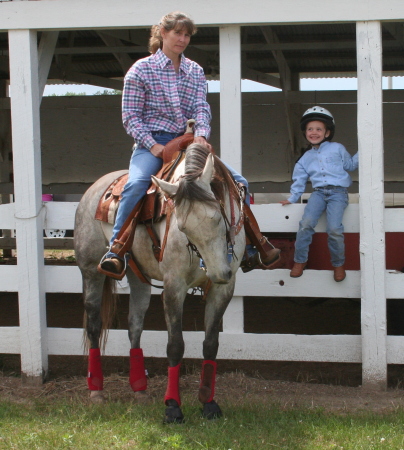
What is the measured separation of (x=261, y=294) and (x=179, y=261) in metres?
1.45

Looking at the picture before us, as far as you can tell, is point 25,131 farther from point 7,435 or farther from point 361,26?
point 361,26

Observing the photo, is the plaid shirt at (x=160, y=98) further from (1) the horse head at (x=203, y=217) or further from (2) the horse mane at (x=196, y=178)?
(1) the horse head at (x=203, y=217)

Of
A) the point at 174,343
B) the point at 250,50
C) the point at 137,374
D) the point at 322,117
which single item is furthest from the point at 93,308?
the point at 250,50

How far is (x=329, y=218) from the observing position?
482 cm

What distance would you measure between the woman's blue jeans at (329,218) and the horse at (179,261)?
41.2 inches

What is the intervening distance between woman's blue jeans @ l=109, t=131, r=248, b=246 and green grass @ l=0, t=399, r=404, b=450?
A: 3.89 ft

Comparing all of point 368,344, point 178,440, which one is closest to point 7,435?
point 178,440

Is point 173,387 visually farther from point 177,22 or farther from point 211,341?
point 177,22

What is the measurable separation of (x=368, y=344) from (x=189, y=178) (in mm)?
2313

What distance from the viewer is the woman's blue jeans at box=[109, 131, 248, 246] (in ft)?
13.7

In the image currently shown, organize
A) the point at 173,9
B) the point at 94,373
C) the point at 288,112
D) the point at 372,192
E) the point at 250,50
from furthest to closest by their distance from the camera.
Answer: the point at 288,112, the point at 250,50, the point at 173,9, the point at 372,192, the point at 94,373

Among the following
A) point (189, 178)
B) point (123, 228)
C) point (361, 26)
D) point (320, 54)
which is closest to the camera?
point (189, 178)

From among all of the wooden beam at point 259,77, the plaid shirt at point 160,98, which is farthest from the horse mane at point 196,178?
the wooden beam at point 259,77

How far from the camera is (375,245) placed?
4766 mm
